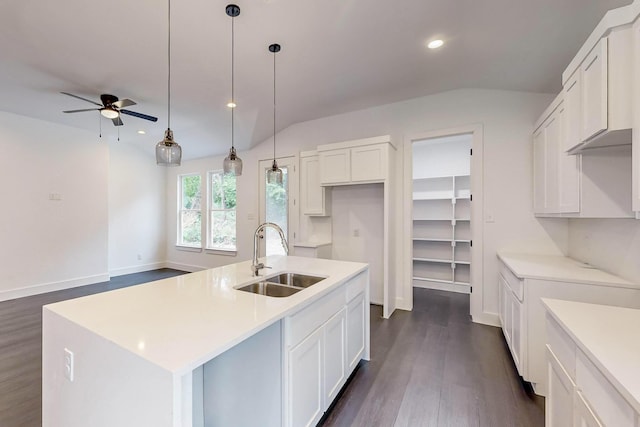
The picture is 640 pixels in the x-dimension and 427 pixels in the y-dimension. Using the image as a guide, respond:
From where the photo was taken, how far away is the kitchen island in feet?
2.95

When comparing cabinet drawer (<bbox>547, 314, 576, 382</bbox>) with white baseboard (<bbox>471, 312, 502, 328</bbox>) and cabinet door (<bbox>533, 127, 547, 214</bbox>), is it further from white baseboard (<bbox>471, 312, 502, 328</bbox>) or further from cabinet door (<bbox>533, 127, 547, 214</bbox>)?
white baseboard (<bbox>471, 312, 502, 328</bbox>)

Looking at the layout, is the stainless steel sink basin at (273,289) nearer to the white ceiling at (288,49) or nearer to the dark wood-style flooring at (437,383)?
the dark wood-style flooring at (437,383)

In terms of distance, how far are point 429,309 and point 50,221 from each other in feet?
20.7

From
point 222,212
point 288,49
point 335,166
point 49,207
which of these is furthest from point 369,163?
point 49,207

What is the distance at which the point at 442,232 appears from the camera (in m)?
4.87

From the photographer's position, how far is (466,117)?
3428mm

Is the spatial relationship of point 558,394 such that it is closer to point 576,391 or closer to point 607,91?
point 576,391

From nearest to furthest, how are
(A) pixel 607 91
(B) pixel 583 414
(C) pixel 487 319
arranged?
(B) pixel 583 414
(A) pixel 607 91
(C) pixel 487 319

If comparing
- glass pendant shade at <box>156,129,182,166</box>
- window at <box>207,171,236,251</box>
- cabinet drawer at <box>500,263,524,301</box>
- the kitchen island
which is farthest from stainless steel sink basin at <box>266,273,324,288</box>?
window at <box>207,171,236,251</box>

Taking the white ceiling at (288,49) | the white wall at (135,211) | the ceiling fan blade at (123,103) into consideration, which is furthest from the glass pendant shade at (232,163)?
the white wall at (135,211)

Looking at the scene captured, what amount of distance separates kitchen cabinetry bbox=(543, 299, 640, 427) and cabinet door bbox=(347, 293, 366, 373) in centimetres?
120

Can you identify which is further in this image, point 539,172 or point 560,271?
point 539,172

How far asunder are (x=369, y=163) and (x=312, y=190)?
1088 mm

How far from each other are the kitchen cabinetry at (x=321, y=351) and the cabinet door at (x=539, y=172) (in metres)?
2.07
